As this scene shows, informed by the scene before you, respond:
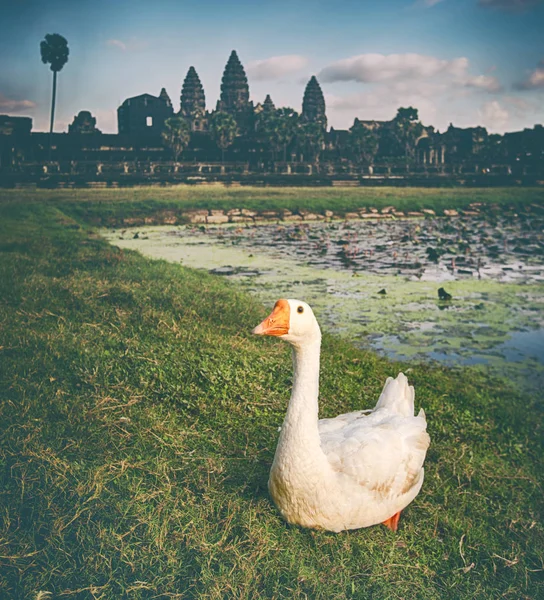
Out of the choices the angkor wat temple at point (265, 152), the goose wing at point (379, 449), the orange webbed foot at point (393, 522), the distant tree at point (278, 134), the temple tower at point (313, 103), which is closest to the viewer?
the goose wing at point (379, 449)

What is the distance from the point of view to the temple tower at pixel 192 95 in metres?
40.7

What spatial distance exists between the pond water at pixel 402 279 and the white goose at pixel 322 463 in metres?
2.22

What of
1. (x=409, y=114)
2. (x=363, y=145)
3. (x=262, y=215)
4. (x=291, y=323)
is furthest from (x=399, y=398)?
(x=409, y=114)

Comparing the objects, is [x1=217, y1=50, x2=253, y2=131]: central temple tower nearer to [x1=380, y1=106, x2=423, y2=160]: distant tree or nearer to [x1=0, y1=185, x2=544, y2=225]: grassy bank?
[x1=380, y1=106, x2=423, y2=160]: distant tree

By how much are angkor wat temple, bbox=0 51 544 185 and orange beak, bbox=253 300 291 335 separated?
56.2 feet

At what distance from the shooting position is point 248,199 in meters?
18.5

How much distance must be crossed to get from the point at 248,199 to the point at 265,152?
37.8ft

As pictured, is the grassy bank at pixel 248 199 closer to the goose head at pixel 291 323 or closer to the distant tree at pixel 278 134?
the distant tree at pixel 278 134

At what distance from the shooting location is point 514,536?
7.78ft

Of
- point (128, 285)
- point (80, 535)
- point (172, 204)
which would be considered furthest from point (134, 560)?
point (172, 204)

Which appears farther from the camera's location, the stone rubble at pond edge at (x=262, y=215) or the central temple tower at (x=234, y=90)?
the central temple tower at (x=234, y=90)

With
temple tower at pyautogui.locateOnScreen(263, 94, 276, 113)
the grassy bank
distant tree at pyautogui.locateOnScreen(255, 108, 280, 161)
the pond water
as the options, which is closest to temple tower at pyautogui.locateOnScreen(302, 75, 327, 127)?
temple tower at pyautogui.locateOnScreen(263, 94, 276, 113)

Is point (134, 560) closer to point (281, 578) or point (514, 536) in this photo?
point (281, 578)

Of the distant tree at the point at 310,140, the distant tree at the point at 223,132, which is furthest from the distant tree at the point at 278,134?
the distant tree at the point at 223,132
